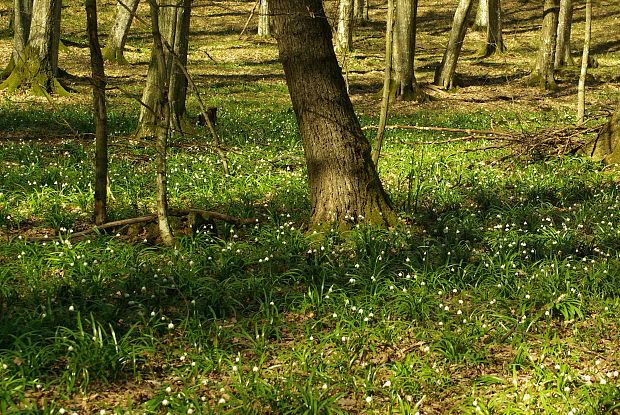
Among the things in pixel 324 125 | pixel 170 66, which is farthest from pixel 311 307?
pixel 170 66

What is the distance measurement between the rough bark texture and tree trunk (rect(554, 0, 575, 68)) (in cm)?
1375

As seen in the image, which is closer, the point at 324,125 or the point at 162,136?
the point at 162,136

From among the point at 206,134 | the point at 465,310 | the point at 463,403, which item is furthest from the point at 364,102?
the point at 463,403

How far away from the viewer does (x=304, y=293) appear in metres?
5.71

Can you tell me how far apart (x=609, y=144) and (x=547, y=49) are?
1116 centimetres

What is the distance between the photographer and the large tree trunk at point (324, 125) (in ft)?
21.8

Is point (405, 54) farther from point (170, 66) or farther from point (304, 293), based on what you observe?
point (304, 293)

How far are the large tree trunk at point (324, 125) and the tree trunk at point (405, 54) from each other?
9749mm

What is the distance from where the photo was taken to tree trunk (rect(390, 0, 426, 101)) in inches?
653

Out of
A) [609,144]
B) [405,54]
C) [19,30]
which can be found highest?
[19,30]

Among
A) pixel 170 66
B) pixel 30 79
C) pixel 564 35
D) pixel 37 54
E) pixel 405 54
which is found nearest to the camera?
pixel 170 66

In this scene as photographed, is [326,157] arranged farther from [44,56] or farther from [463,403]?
[44,56]

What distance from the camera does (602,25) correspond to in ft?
109

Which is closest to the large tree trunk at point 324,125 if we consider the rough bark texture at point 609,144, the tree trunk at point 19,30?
the rough bark texture at point 609,144
